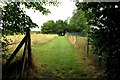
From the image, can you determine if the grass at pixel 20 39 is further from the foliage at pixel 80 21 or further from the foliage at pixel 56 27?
the foliage at pixel 56 27

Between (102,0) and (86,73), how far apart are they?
338 centimetres

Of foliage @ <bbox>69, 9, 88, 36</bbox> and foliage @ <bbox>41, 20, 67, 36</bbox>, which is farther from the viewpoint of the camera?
foliage @ <bbox>41, 20, 67, 36</bbox>

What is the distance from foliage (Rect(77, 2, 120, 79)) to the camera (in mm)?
6605

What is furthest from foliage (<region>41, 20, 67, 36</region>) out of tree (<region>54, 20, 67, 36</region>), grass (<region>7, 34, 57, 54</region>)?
grass (<region>7, 34, 57, 54</region>)

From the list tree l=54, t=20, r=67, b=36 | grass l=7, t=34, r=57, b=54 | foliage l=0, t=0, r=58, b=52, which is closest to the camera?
foliage l=0, t=0, r=58, b=52

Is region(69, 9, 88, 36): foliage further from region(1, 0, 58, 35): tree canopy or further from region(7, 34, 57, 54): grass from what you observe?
region(1, 0, 58, 35): tree canopy

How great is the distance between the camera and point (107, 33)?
6906mm

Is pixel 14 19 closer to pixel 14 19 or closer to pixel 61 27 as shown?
pixel 14 19

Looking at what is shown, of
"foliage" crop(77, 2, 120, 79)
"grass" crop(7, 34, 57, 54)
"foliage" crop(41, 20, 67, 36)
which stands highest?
"foliage" crop(77, 2, 120, 79)

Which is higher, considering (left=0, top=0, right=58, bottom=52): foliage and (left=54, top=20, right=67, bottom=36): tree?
(left=0, top=0, right=58, bottom=52): foliage

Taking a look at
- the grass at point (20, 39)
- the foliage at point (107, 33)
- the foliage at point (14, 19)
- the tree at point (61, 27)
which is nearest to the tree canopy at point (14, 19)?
the foliage at point (14, 19)

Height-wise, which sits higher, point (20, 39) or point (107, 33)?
point (107, 33)

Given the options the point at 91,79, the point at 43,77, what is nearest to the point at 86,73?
the point at 91,79

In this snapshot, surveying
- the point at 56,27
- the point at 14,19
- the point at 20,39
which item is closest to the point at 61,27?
the point at 56,27
